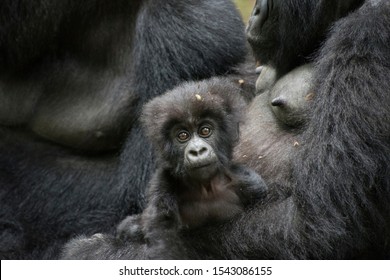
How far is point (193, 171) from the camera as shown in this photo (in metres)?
2.42

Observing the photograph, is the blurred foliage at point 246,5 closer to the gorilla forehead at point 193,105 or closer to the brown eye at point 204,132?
the gorilla forehead at point 193,105

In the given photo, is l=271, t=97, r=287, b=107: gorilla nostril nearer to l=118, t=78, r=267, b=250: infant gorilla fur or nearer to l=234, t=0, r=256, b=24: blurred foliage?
l=118, t=78, r=267, b=250: infant gorilla fur

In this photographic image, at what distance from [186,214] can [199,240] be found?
0.09 metres

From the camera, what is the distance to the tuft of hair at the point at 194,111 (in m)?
2.49

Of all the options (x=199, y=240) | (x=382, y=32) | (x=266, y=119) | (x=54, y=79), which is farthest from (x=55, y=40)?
(x=382, y=32)

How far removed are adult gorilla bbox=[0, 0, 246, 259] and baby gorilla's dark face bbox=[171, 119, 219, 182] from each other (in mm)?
505

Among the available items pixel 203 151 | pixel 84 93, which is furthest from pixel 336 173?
pixel 84 93

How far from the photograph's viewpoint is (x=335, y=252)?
2338 millimetres

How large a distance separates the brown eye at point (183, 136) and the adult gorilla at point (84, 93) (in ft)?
1.64

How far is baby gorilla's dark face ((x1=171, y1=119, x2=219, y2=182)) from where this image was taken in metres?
2.41

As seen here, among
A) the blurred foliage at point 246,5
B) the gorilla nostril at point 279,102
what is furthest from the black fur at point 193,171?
the blurred foliage at point 246,5

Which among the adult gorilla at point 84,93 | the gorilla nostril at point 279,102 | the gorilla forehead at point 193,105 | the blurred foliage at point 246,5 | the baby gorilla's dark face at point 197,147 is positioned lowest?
the blurred foliage at point 246,5

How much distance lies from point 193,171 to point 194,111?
0.16 meters

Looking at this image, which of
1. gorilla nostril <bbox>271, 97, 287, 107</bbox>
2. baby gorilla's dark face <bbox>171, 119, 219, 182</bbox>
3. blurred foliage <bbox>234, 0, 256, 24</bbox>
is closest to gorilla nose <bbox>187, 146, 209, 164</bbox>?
baby gorilla's dark face <bbox>171, 119, 219, 182</bbox>
